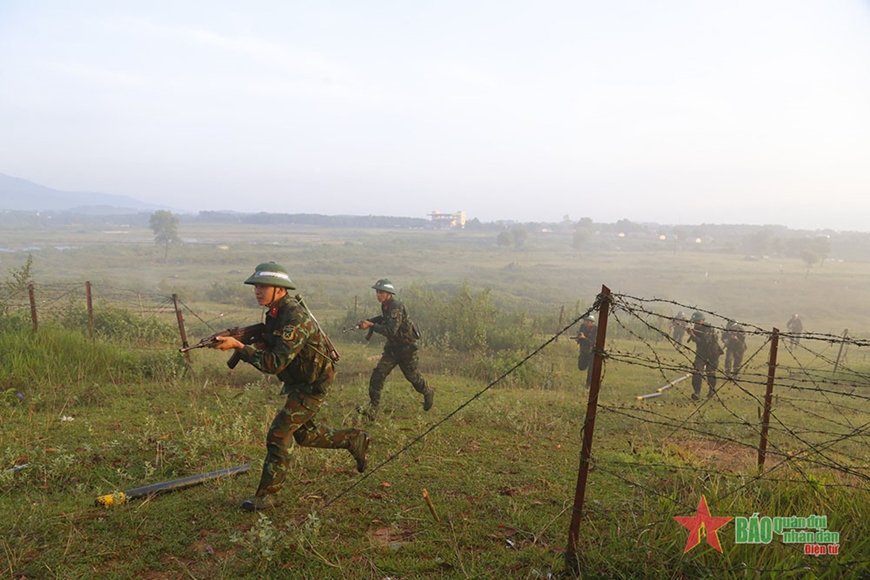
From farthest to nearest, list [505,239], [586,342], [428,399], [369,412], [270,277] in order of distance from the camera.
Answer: [505,239] < [586,342] < [428,399] < [369,412] < [270,277]

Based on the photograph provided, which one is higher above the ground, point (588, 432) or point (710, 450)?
point (588, 432)

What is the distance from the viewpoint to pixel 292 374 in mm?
4543

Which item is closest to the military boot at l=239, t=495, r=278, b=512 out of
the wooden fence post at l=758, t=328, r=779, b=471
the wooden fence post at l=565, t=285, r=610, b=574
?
the wooden fence post at l=565, t=285, r=610, b=574

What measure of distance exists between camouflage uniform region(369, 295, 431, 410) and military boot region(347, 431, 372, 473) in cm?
222

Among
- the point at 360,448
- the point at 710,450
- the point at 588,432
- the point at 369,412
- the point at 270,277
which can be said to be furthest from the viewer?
the point at 369,412

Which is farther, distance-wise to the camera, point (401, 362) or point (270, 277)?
point (401, 362)

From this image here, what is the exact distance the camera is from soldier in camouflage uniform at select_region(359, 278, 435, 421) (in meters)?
7.37

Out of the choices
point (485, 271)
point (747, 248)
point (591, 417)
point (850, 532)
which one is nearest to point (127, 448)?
point (591, 417)

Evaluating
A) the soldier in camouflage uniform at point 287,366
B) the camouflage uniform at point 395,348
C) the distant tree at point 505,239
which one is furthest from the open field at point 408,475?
the distant tree at point 505,239

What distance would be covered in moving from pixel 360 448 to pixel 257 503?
1.08 metres

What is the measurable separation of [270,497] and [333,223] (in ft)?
541

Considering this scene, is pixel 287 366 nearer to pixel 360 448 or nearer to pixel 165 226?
pixel 360 448

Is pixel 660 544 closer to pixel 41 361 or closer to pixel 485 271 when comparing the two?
pixel 41 361

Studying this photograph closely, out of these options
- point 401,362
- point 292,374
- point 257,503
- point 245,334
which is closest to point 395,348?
point 401,362
